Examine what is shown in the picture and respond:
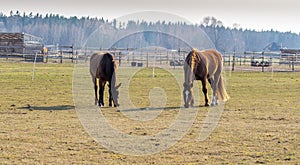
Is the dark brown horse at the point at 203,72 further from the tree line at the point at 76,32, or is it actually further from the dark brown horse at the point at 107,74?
the tree line at the point at 76,32

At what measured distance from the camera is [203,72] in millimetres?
16594

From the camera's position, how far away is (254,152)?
9672 mm

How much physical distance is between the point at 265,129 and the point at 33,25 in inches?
5607

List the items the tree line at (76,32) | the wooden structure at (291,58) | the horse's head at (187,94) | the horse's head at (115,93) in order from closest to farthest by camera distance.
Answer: the horse's head at (187,94) < the horse's head at (115,93) < the wooden structure at (291,58) < the tree line at (76,32)

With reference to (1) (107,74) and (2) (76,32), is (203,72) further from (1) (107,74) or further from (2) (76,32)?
(2) (76,32)

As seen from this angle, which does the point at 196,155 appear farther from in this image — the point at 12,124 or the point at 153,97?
the point at 153,97

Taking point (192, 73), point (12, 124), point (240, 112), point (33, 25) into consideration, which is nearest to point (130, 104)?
point (192, 73)

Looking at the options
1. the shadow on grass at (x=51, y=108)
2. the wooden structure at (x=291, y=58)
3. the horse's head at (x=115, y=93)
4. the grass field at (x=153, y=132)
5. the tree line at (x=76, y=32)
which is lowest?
the grass field at (x=153, y=132)

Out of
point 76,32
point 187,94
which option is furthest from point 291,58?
point 76,32

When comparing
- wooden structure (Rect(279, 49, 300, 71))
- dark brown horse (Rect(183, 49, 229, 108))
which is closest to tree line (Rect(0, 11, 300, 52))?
wooden structure (Rect(279, 49, 300, 71))

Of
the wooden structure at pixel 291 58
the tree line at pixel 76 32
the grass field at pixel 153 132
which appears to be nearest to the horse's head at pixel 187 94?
the grass field at pixel 153 132

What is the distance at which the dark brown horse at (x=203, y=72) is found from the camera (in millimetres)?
15906

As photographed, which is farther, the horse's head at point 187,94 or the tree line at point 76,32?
the tree line at point 76,32

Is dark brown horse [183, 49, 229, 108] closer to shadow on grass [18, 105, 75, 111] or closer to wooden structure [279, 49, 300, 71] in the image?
shadow on grass [18, 105, 75, 111]
